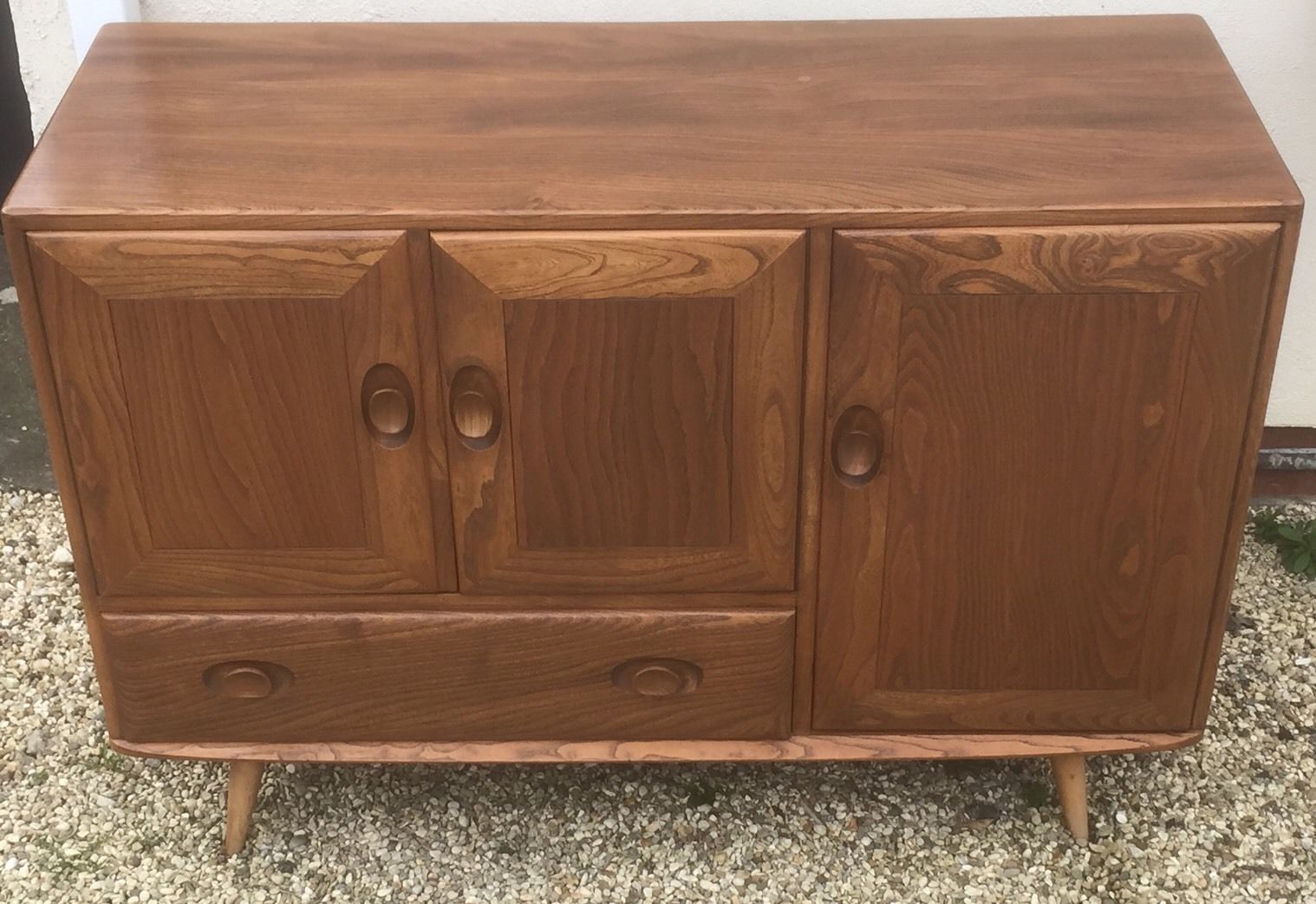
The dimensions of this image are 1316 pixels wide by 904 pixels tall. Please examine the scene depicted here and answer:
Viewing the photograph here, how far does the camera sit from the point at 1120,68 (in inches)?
60.5

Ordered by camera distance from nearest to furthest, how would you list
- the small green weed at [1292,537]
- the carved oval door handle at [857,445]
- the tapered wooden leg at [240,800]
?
the carved oval door handle at [857,445], the tapered wooden leg at [240,800], the small green weed at [1292,537]

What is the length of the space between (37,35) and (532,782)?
116 centimetres

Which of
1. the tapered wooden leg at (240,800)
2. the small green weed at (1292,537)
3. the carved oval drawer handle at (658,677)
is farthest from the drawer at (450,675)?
the small green weed at (1292,537)

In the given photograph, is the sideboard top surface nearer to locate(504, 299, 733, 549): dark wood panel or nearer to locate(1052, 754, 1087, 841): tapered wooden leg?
locate(504, 299, 733, 549): dark wood panel

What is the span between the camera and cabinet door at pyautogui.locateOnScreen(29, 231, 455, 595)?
1.30 metres

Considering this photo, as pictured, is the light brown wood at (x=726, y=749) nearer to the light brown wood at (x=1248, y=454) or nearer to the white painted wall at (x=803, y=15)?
the light brown wood at (x=1248, y=454)

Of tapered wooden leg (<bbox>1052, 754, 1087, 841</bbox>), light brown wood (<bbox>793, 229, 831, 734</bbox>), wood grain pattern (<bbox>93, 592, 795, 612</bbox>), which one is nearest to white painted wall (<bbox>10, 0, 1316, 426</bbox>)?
light brown wood (<bbox>793, 229, 831, 734</bbox>)

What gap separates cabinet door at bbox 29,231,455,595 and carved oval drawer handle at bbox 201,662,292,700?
97 millimetres

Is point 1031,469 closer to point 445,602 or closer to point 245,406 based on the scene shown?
point 445,602

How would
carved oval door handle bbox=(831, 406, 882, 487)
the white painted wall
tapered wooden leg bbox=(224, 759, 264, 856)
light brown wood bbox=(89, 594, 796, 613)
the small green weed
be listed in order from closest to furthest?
carved oval door handle bbox=(831, 406, 882, 487) < light brown wood bbox=(89, 594, 796, 613) < tapered wooden leg bbox=(224, 759, 264, 856) < the white painted wall < the small green weed

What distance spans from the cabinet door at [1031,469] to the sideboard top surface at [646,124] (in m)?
0.06

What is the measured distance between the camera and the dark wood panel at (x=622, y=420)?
1329 mm

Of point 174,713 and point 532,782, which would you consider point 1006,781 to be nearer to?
point 532,782

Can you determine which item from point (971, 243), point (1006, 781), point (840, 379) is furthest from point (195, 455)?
point (1006, 781)
